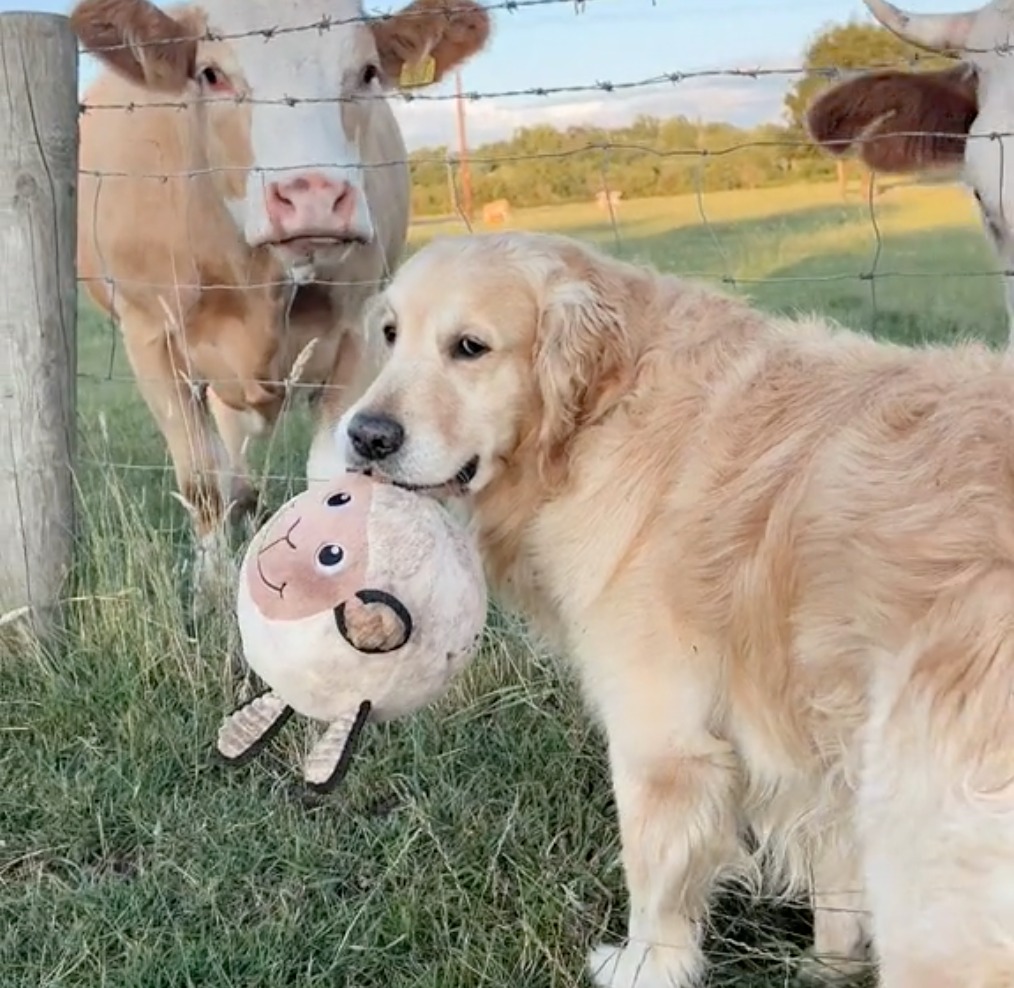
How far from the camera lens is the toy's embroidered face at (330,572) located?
2660 mm

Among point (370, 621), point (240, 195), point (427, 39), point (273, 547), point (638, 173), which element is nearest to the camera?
point (370, 621)

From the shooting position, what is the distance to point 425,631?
2.72 metres

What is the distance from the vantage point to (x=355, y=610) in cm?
266

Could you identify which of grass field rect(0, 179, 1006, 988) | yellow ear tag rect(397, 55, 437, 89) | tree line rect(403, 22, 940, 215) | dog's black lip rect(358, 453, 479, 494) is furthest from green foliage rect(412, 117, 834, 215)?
dog's black lip rect(358, 453, 479, 494)

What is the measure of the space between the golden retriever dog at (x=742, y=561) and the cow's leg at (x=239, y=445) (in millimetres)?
2264

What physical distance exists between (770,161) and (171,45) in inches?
881

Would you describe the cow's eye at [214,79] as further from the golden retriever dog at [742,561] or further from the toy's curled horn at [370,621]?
the toy's curled horn at [370,621]

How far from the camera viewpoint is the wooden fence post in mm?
4125

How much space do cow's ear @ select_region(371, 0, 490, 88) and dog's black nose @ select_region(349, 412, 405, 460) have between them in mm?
2713

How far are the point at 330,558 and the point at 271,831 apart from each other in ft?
2.86

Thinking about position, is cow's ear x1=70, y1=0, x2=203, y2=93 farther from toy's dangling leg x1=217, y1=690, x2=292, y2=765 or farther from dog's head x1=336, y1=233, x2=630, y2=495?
toy's dangling leg x1=217, y1=690, x2=292, y2=765

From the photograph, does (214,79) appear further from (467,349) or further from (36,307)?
(467,349)

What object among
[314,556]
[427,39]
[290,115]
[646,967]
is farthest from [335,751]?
[427,39]

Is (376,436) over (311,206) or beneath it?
beneath
